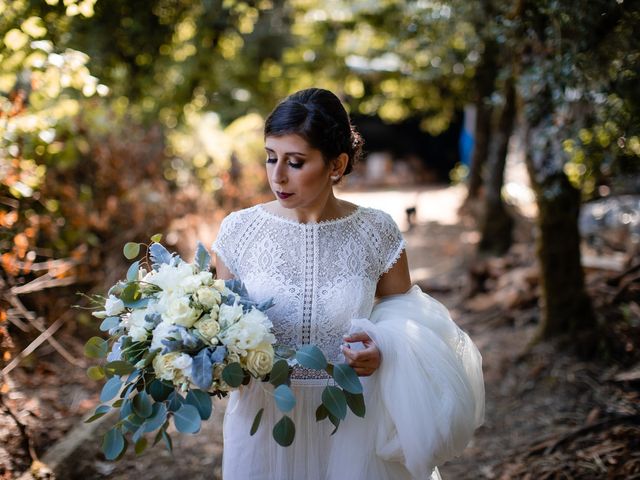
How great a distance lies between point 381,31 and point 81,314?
725 cm

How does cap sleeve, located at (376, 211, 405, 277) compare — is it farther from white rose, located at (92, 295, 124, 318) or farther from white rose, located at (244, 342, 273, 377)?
white rose, located at (92, 295, 124, 318)

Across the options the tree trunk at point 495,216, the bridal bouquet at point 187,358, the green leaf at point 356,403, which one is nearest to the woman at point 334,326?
the green leaf at point 356,403

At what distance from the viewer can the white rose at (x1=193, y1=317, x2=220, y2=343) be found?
1.91 metres

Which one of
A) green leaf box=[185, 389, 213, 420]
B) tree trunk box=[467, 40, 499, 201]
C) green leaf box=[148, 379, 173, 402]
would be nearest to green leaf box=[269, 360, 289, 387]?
green leaf box=[185, 389, 213, 420]

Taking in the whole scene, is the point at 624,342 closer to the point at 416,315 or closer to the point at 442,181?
the point at 416,315

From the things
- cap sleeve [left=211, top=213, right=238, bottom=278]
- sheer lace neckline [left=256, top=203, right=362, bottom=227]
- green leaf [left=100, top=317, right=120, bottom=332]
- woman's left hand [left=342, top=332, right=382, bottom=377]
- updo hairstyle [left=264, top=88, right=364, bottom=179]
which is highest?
updo hairstyle [left=264, top=88, right=364, bottom=179]

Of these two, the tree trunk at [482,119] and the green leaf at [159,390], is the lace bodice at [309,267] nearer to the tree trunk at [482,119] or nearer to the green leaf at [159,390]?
the green leaf at [159,390]

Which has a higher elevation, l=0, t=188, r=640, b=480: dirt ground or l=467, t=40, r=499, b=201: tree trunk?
l=467, t=40, r=499, b=201: tree trunk

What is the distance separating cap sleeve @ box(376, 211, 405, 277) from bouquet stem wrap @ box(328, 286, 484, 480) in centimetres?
22

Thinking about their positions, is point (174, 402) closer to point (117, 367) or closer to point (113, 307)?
point (117, 367)

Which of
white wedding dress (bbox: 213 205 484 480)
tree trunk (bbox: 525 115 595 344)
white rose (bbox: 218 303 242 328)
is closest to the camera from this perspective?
white rose (bbox: 218 303 242 328)

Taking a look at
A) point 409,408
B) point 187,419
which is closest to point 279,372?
point 187,419

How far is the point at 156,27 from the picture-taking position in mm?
5348

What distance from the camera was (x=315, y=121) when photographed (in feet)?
7.22
